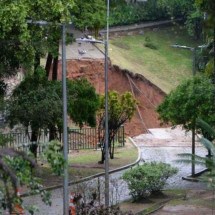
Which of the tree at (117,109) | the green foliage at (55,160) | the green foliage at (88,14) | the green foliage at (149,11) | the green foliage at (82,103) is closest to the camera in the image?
the green foliage at (55,160)

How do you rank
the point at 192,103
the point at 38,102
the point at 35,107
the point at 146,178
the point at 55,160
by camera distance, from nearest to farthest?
the point at 55,160 < the point at 146,178 < the point at 35,107 < the point at 38,102 < the point at 192,103

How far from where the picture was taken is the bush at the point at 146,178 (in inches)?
1101

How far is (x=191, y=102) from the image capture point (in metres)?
32.8

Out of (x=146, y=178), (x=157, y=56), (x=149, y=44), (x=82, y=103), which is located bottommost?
(x=146, y=178)

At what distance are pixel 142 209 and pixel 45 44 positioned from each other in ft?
25.4

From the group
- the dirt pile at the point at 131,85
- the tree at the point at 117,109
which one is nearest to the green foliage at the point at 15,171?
the tree at the point at 117,109

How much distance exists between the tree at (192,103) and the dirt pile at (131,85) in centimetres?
2406

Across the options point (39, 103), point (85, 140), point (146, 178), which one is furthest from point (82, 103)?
point (85, 140)

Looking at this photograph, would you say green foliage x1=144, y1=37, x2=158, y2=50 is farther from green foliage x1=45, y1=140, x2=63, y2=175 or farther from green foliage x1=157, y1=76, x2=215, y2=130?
green foliage x1=45, y1=140, x2=63, y2=175

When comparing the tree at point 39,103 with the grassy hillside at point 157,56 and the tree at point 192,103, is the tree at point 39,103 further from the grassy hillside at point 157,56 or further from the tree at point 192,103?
the grassy hillside at point 157,56

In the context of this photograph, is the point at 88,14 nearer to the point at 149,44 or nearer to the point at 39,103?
the point at 39,103

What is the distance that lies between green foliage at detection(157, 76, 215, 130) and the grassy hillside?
1106 inches

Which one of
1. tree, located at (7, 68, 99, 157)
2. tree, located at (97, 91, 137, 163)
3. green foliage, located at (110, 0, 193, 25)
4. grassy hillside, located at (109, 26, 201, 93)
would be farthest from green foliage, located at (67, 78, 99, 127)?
green foliage, located at (110, 0, 193, 25)

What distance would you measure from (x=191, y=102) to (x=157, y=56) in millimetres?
38295
